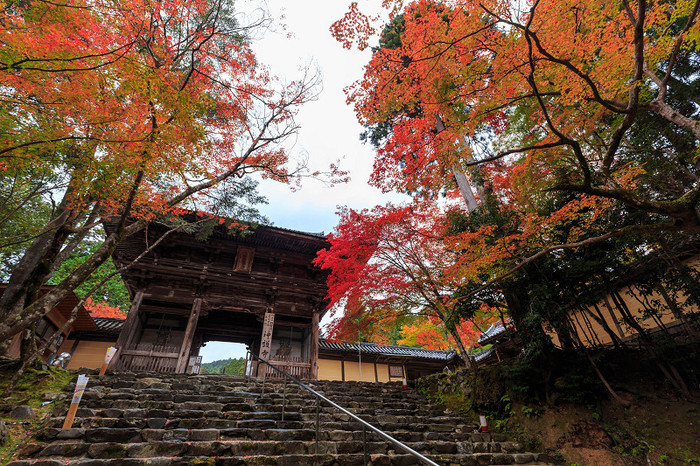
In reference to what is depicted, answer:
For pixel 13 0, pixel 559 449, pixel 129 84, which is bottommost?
pixel 559 449

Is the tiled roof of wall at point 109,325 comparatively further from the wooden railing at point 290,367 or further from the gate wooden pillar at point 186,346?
the wooden railing at point 290,367

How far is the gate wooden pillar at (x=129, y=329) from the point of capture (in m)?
10.3

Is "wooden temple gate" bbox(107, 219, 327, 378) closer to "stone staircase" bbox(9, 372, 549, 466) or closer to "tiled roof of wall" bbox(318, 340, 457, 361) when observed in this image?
"tiled roof of wall" bbox(318, 340, 457, 361)

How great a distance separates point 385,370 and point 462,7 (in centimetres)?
1803

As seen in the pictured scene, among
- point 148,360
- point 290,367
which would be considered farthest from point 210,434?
point 148,360

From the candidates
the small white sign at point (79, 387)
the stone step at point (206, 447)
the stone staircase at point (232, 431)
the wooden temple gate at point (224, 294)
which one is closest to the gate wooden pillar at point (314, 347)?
the wooden temple gate at point (224, 294)

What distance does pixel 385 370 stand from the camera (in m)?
18.2

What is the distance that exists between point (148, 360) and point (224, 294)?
11.2 feet

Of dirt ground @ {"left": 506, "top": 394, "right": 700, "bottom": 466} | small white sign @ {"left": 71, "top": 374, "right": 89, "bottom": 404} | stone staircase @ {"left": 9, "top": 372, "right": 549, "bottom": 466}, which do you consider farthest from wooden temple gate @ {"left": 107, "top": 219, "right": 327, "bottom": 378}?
dirt ground @ {"left": 506, "top": 394, "right": 700, "bottom": 466}

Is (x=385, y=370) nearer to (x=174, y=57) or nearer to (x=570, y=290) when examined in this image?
(x=570, y=290)

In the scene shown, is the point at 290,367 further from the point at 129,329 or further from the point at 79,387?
the point at 79,387

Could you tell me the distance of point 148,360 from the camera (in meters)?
10.5

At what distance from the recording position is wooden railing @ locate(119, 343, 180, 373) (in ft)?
33.6

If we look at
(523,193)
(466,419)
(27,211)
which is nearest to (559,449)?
(466,419)
